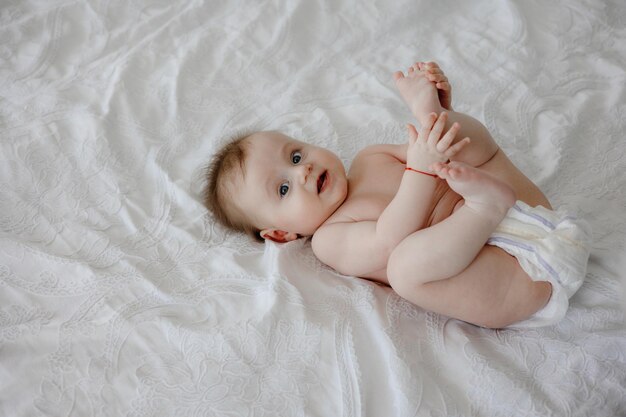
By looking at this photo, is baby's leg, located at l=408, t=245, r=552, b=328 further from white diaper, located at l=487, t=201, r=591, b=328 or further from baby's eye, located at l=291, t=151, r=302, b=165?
baby's eye, located at l=291, t=151, r=302, b=165

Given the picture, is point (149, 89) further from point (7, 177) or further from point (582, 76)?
point (582, 76)

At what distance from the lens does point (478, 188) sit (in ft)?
3.82

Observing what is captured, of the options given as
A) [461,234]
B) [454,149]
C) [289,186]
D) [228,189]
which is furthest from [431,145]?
[228,189]

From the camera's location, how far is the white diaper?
121 cm

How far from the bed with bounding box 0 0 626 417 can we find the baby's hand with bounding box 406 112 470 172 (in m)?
0.32

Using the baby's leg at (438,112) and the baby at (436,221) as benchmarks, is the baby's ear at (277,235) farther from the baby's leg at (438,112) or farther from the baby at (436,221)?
the baby's leg at (438,112)

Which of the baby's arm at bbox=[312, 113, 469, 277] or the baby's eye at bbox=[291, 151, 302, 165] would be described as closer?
the baby's arm at bbox=[312, 113, 469, 277]

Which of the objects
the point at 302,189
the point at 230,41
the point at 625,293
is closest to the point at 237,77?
the point at 230,41

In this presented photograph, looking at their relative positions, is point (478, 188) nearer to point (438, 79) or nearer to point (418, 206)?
point (418, 206)

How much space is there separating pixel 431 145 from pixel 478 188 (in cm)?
12

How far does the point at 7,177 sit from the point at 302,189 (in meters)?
0.82

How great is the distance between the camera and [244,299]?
4.40 ft

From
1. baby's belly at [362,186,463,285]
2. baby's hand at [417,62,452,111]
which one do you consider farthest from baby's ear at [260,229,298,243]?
baby's hand at [417,62,452,111]

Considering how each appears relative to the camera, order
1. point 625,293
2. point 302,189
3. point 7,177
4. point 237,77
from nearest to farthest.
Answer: point 625,293, point 302,189, point 7,177, point 237,77
